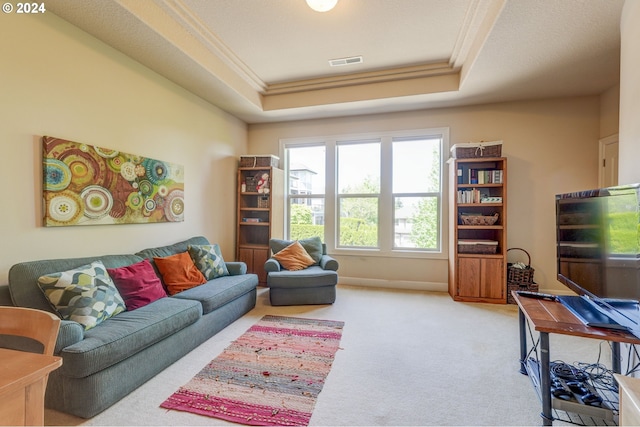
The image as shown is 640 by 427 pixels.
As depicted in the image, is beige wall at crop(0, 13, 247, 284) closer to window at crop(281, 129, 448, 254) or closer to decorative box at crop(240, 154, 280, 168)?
decorative box at crop(240, 154, 280, 168)

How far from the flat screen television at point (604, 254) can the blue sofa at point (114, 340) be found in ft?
8.82

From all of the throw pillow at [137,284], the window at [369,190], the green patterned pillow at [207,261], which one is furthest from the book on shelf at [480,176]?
the throw pillow at [137,284]

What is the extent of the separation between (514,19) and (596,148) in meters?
2.63

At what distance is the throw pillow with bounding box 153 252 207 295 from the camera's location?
2.81 m

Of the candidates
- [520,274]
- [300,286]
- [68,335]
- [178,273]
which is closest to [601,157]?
[520,274]

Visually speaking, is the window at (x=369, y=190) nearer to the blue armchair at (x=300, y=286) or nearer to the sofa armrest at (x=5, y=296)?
the blue armchair at (x=300, y=286)

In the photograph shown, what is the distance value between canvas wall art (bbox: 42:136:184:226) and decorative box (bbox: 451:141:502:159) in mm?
3725

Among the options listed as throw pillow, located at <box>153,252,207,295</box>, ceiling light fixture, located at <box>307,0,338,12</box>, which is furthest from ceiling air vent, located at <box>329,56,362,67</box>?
throw pillow, located at <box>153,252,207,295</box>

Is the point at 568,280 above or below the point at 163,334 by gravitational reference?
above

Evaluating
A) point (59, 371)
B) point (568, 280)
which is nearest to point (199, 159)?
point (59, 371)

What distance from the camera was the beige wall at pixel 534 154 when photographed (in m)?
3.79

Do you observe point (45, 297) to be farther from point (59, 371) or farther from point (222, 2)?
point (222, 2)

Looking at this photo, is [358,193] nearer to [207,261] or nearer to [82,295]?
[207,261]

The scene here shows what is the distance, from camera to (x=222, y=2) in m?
2.49
